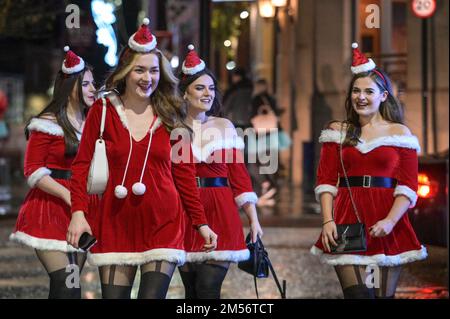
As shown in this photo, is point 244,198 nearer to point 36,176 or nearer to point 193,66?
point 193,66

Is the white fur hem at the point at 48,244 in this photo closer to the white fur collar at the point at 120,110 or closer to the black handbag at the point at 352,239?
the white fur collar at the point at 120,110

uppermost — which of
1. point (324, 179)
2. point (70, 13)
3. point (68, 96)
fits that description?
point (70, 13)

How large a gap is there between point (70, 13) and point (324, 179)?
9.69 feet

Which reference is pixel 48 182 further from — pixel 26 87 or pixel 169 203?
pixel 26 87

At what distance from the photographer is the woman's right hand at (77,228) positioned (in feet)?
19.4

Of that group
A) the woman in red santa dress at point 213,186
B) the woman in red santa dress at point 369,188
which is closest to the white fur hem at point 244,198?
the woman in red santa dress at point 213,186

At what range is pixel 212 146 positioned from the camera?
291 inches

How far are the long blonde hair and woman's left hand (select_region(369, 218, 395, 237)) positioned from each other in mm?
1246

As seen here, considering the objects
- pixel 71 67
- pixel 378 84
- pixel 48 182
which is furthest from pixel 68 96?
pixel 378 84

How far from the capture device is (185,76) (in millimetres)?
7461

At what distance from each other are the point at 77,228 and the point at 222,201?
1639 millimetres

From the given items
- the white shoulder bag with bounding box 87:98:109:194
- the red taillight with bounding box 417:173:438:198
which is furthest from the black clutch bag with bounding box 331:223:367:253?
the red taillight with bounding box 417:173:438:198

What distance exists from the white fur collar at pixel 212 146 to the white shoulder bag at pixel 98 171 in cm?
136

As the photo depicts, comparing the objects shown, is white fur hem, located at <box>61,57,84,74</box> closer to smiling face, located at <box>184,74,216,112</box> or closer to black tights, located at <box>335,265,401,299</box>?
smiling face, located at <box>184,74,216,112</box>
